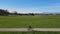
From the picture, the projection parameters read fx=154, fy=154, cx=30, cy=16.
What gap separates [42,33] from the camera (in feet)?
42.7

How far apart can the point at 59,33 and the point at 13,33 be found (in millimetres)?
3869

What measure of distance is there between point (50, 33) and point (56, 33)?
508 mm

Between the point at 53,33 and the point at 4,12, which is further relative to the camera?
the point at 4,12

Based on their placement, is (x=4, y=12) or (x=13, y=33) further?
(x=4, y=12)

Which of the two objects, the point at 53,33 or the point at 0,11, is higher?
the point at 53,33

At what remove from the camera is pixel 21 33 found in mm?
13102

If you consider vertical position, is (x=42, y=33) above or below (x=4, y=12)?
above

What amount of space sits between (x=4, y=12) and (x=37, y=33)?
114509 millimetres

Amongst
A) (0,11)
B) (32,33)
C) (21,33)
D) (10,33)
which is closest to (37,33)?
(32,33)

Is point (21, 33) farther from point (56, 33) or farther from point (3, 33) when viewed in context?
point (56, 33)

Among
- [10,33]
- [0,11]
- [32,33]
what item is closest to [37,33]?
[32,33]

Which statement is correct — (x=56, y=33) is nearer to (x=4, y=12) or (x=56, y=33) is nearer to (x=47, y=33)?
(x=47, y=33)

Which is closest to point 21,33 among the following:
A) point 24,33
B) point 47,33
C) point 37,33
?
point 24,33

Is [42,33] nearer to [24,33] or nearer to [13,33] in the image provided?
[24,33]
